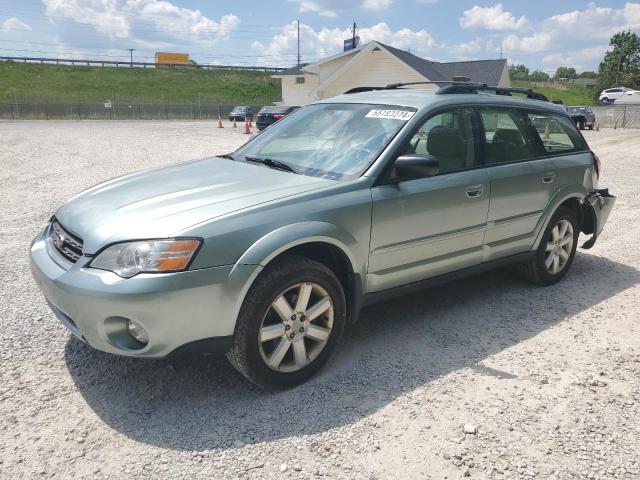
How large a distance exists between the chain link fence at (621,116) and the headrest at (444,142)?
39.3m

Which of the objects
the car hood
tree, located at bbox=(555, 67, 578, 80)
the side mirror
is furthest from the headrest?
tree, located at bbox=(555, 67, 578, 80)

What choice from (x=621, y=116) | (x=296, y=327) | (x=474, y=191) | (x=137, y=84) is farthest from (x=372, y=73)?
(x=137, y=84)

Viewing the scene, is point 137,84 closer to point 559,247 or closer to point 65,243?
point 559,247

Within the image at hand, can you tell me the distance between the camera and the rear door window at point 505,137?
169 inches

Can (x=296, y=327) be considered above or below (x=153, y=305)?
below

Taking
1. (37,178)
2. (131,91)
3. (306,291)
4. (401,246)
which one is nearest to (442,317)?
(401,246)

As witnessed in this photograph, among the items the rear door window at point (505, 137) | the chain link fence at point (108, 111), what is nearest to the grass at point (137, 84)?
the chain link fence at point (108, 111)

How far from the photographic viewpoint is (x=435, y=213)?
3.79 metres

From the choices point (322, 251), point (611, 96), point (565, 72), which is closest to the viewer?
point (322, 251)

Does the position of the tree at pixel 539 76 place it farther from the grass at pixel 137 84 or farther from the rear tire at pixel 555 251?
the rear tire at pixel 555 251

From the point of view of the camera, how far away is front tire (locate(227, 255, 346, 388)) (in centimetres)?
293

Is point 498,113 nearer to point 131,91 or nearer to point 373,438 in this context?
point 373,438

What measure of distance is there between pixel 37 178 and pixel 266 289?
9.37 metres

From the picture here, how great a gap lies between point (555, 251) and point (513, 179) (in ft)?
3.72
